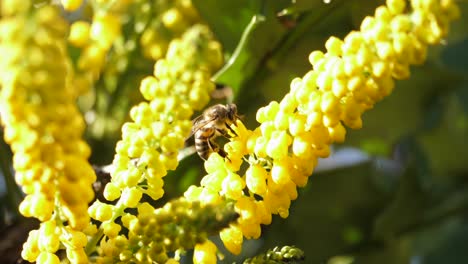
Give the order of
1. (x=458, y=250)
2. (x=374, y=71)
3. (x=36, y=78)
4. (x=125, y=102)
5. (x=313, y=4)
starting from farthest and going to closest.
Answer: (x=458, y=250)
(x=125, y=102)
(x=313, y=4)
(x=374, y=71)
(x=36, y=78)


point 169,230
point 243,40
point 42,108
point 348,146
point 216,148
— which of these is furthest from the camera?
point 348,146

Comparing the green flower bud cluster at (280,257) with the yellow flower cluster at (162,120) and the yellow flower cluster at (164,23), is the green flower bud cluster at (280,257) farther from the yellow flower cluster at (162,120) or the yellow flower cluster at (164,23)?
the yellow flower cluster at (164,23)

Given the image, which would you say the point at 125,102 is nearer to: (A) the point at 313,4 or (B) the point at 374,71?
(A) the point at 313,4

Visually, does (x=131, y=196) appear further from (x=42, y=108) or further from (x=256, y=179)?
(x=42, y=108)

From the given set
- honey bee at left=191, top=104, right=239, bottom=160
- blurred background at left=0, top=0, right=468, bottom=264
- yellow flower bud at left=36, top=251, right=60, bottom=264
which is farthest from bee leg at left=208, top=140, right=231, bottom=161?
yellow flower bud at left=36, top=251, right=60, bottom=264

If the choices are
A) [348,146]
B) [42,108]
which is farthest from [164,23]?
[42,108]

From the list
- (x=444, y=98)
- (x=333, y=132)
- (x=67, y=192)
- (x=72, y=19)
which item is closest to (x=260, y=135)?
(x=333, y=132)

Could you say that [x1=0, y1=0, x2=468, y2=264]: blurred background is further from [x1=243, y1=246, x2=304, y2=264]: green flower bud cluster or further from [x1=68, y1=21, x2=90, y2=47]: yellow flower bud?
[x1=243, y1=246, x2=304, y2=264]: green flower bud cluster
